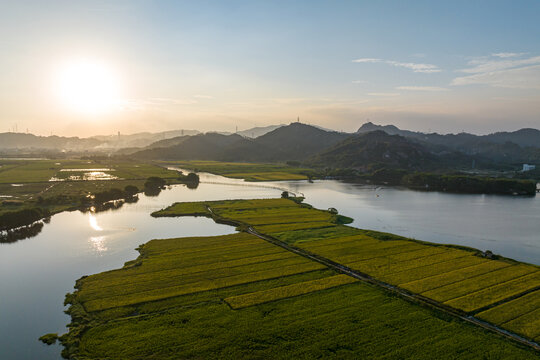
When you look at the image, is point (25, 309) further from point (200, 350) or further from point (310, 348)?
point (310, 348)

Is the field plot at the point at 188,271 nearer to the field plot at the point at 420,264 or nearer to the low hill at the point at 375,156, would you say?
the field plot at the point at 420,264

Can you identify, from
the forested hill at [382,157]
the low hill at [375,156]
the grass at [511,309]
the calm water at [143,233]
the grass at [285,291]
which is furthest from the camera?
the low hill at [375,156]

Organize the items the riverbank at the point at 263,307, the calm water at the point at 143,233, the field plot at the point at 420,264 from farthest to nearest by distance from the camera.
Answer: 1. the field plot at the point at 420,264
2. the calm water at the point at 143,233
3. the riverbank at the point at 263,307

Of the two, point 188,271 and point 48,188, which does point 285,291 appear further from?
point 48,188

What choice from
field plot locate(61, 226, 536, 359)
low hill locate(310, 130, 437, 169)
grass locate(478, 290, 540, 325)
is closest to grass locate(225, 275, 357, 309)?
field plot locate(61, 226, 536, 359)

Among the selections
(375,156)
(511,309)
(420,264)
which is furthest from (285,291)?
(375,156)

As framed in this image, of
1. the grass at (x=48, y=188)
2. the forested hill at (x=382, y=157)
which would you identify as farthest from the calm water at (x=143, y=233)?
the forested hill at (x=382, y=157)

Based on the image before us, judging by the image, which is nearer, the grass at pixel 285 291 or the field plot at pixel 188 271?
the grass at pixel 285 291

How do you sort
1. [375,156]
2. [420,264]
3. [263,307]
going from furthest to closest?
1. [375,156]
2. [420,264]
3. [263,307]
